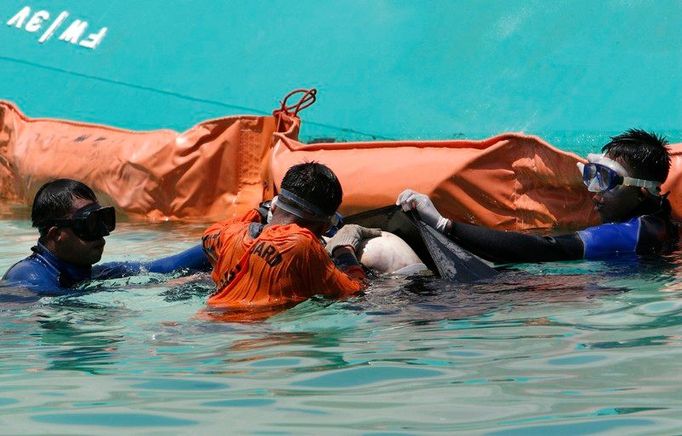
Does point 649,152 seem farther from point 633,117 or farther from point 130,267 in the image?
point 633,117

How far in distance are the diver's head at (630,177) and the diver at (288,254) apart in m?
1.52

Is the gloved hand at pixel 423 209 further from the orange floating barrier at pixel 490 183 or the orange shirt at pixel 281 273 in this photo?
the orange floating barrier at pixel 490 183

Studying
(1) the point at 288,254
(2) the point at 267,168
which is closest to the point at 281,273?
(1) the point at 288,254

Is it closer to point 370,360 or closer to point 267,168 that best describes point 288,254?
point 370,360

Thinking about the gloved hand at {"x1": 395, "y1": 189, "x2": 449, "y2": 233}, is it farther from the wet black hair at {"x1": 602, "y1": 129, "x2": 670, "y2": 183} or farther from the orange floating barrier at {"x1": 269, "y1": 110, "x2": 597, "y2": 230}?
the orange floating barrier at {"x1": 269, "y1": 110, "x2": 597, "y2": 230}

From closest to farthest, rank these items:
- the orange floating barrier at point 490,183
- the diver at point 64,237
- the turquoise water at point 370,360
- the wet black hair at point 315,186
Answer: the turquoise water at point 370,360 → the wet black hair at point 315,186 → the diver at point 64,237 → the orange floating barrier at point 490,183

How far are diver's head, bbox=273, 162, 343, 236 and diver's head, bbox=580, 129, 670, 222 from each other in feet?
5.73

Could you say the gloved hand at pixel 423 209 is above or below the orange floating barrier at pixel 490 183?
below

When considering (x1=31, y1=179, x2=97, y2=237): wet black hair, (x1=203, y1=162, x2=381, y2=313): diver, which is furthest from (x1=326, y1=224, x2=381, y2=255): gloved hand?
(x1=31, y1=179, x2=97, y2=237): wet black hair

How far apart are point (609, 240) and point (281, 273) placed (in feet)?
6.66

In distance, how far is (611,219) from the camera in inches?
243

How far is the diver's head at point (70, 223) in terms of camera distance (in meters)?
5.30

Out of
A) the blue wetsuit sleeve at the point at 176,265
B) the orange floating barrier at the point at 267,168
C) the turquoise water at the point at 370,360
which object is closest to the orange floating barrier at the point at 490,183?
the orange floating barrier at the point at 267,168

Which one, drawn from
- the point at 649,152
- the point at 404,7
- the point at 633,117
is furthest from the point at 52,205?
the point at 404,7
